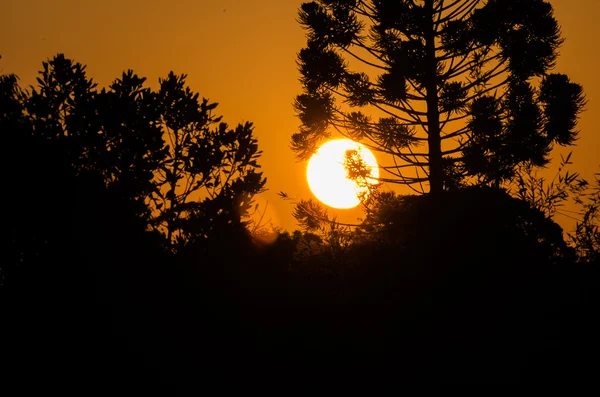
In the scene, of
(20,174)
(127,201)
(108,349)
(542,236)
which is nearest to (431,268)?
(542,236)

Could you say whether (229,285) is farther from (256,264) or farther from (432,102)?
(432,102)

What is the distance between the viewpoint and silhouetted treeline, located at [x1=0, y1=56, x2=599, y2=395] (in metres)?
10.8

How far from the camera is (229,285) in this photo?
14.8 metres

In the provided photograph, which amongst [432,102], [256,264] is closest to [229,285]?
[256,264]

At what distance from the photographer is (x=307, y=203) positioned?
2038 centimetres

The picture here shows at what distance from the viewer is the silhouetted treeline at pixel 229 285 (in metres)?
10.8

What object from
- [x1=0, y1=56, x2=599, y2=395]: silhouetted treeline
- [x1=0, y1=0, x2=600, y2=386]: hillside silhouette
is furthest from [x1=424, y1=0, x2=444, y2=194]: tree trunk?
[x1=0, y1=56, x2=599, y2=395]: silhouetted treeline

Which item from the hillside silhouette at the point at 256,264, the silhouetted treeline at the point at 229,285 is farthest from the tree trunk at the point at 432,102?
the silhouetted treeline at the point at 229,285

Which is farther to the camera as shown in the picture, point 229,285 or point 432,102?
point 432,102

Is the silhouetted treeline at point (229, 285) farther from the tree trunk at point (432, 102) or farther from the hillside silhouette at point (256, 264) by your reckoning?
the tree trunk at point (432, 102)

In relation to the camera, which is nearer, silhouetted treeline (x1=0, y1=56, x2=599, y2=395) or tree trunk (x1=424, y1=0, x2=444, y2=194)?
silhouetted treeline (x1=0, y1=56, x2=599, y2=395)

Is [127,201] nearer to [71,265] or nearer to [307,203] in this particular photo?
[71,265]

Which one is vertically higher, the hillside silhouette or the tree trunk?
the tree trunk

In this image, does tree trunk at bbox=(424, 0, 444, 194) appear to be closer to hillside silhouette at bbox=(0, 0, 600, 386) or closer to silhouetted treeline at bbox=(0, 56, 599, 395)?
hillside silhouette at bbox=(0, 0, 600, 386)
